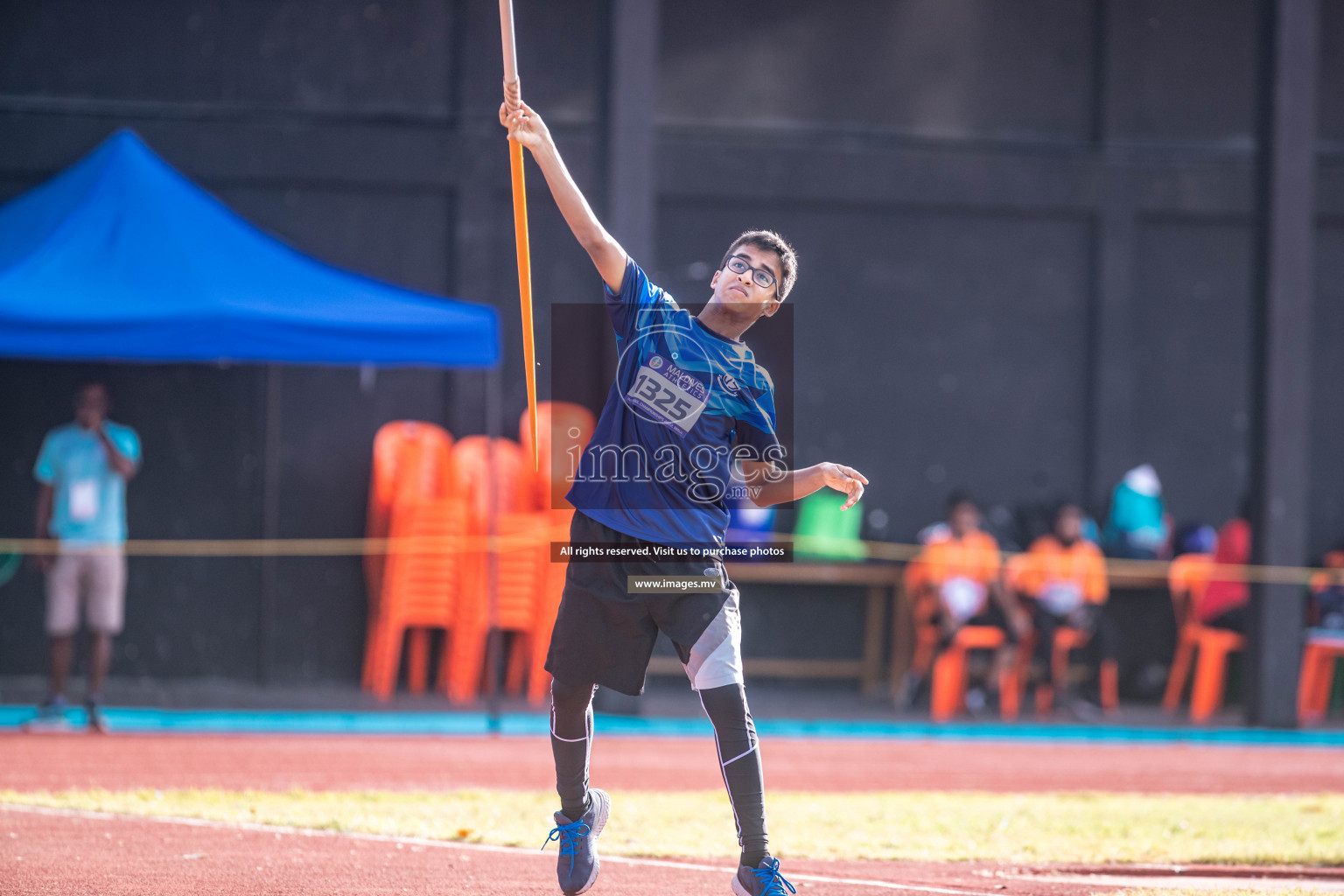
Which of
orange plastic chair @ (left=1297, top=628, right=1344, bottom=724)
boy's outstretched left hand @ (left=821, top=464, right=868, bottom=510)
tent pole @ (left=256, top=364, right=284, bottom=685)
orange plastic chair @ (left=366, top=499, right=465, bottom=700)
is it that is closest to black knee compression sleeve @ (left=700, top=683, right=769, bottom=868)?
boy's outstretched left hand @ (left=821, top=464, right=868, bottom=510)

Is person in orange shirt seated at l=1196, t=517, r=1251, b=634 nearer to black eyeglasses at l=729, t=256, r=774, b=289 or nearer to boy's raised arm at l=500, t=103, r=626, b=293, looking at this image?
black eyeglasses at l=729, t=256, r=774, b=289

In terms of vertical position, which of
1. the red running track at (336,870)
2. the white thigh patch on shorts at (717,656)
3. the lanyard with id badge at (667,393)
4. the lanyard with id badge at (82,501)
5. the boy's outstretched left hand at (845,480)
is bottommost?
the red running track at (336,870)

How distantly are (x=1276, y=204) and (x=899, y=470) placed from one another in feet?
12.5

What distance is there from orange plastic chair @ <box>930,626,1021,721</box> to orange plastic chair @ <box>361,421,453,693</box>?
4.10 metres

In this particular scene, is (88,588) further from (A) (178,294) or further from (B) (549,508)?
(B) (549,508)

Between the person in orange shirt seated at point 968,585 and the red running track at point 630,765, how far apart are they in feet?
4.51

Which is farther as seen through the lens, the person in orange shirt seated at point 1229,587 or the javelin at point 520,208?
the person in orange shirt seated at point 1229,587

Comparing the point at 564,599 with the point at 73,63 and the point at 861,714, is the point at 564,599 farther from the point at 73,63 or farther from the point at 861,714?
the point at 73,63

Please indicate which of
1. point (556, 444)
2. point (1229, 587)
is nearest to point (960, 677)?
point (1229, 587)

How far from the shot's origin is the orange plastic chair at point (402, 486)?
1147 centimetres

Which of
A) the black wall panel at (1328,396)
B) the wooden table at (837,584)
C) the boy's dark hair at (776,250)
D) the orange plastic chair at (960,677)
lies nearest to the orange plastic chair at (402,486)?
the wooden table at (837,584)

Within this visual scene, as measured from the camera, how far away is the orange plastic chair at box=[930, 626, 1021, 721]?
11344mm

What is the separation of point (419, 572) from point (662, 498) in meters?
7.26

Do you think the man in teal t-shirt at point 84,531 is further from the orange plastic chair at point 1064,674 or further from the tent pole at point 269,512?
the orange plastic chair at point 1064,674
